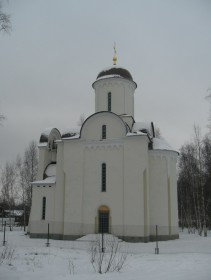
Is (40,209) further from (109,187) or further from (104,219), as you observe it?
(109,187)

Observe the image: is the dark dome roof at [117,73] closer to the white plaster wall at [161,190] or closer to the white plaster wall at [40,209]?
Answer: the white plaster wall at [161,190]

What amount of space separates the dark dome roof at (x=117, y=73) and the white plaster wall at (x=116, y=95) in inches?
19.6

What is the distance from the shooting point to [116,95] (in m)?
27.0

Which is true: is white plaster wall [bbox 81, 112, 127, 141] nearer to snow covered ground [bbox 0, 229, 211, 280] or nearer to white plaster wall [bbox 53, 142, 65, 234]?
white plaster wall [bbox 53, 142, 65, 234]

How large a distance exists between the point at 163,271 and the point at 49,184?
15957 mm

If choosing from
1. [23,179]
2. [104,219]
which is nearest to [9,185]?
[23,179]

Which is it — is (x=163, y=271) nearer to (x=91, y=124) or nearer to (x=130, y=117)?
(x=91, y=124)

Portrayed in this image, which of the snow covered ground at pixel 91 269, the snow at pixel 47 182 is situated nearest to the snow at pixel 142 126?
the snow at pixel 47 182

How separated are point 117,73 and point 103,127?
5.82 m

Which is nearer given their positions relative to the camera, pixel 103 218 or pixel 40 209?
pixel 103 218

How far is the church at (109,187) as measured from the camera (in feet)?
72.8

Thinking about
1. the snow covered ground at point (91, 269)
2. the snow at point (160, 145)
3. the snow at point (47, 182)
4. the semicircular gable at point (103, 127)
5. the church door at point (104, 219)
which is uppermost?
the semicircular gable at point (103, 127)

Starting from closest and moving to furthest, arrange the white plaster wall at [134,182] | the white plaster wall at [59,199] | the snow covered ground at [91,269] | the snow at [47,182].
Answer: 1. the snow covered ground at [91,269]
2. the white plaster wall at [134,182]
3. the white plaster wall at [59,199]
4. the snow at [47,182]

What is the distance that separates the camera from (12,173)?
40188 millimetres
